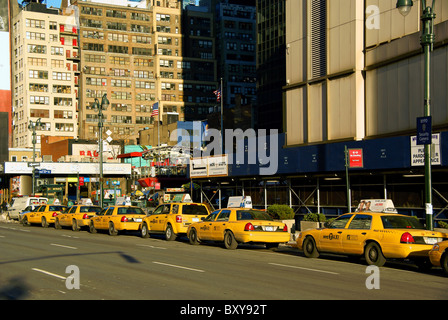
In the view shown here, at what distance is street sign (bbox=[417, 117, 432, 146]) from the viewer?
62.6ft

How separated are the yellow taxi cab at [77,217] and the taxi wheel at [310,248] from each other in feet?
60.7

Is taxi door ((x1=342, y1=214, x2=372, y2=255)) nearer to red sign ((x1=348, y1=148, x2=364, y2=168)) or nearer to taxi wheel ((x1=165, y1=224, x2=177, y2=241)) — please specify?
red sign ((x1=348, y1=148, x2=364, y2=168))

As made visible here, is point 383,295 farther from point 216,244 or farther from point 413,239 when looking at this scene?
point 216,244

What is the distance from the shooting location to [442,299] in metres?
11.9

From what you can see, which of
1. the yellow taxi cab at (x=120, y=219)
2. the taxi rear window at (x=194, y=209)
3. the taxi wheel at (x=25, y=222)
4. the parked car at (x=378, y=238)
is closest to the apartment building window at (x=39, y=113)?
the taxi wheel at (x=25, y=222)

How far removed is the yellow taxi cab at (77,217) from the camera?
36031 millimetres

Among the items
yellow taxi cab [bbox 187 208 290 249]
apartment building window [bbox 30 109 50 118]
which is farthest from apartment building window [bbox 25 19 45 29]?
yellow taxi cab [bbox 187 208 290 249]

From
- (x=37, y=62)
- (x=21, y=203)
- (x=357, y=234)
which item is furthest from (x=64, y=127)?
(x=357, y=234)

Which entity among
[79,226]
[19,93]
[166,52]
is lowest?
[79,226]

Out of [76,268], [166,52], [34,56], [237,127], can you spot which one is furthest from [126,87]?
[76,268]

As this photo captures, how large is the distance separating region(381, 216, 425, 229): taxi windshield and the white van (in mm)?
38795

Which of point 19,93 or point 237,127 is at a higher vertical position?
point 19,93

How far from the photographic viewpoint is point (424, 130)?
1923cm

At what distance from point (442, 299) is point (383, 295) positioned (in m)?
1.12
